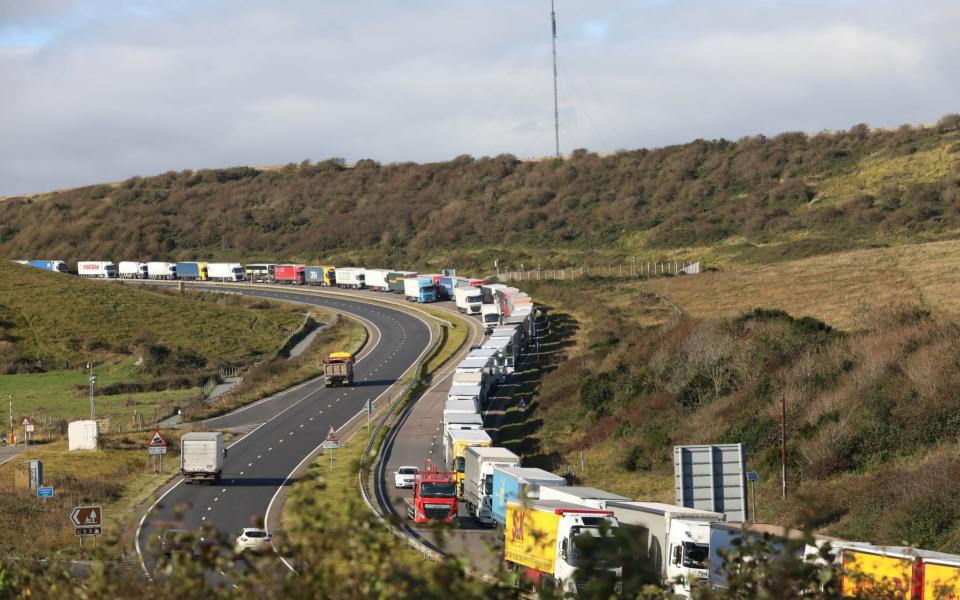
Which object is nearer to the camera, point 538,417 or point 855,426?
point 855,426

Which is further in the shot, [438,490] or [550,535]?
[438,490]

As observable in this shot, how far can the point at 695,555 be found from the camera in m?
30.8

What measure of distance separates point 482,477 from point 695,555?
1631 centimetres

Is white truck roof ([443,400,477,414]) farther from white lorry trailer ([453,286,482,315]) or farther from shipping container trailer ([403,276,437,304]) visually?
shipping container trailer ([403,276,437,304])

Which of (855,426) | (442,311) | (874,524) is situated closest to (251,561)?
(874,524)

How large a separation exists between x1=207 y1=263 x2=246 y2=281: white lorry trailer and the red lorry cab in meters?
5.48

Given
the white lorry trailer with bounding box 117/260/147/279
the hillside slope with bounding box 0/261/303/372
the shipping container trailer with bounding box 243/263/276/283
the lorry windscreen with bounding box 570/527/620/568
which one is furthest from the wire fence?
the lorry windscreen with bounding box 570/527/620/568

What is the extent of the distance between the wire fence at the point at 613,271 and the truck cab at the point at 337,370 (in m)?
55.5

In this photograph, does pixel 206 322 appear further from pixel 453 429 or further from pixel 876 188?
pixel 876 188

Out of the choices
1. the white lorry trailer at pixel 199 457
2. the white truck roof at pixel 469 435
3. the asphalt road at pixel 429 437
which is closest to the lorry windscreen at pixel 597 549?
the asphalt road at pixel 429 437

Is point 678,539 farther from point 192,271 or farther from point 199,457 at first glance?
point 192,271

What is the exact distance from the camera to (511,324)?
95125 millimetres

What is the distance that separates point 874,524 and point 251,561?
3077 cm

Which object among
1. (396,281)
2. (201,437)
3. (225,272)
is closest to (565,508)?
(201,437)
